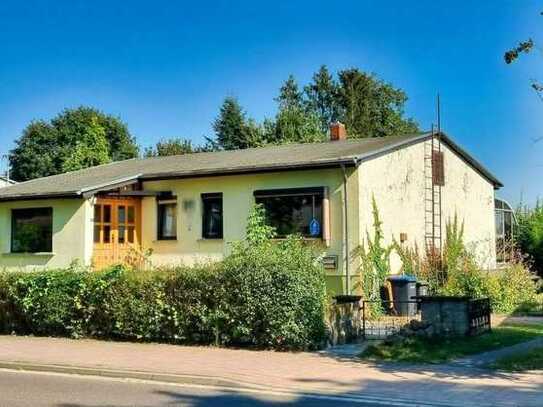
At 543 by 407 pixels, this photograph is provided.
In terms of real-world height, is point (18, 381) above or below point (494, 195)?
below

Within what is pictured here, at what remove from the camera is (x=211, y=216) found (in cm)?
2341

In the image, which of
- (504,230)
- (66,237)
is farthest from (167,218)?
(504,230)

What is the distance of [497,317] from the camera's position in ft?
61.9

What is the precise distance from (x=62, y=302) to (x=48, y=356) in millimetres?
2912

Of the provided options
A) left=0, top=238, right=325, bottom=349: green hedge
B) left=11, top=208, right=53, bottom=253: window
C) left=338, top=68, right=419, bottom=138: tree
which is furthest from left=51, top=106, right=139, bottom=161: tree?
left=0, top=238, right=325, bottom=349: green hedge

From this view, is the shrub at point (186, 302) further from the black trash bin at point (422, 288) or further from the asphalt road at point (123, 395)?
the black trash bin at point (422, 288)

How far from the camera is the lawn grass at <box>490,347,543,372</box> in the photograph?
11453 millimetres

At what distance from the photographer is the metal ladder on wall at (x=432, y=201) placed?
950 inches

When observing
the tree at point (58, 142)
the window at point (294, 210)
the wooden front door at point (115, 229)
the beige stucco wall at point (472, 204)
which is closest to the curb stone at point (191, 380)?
the window at point (294, 210)

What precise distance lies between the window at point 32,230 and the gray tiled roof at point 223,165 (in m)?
0.67

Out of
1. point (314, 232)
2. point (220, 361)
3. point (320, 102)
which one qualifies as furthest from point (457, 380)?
point (320, 102)

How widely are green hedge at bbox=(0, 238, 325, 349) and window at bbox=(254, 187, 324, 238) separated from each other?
4616 mm

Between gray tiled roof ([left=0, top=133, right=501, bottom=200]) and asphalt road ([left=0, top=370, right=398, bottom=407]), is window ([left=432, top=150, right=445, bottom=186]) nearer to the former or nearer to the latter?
gray tiled roof ([left=0, top=133, right=501, bottom=200])

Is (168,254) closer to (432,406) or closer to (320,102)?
(432,406)
